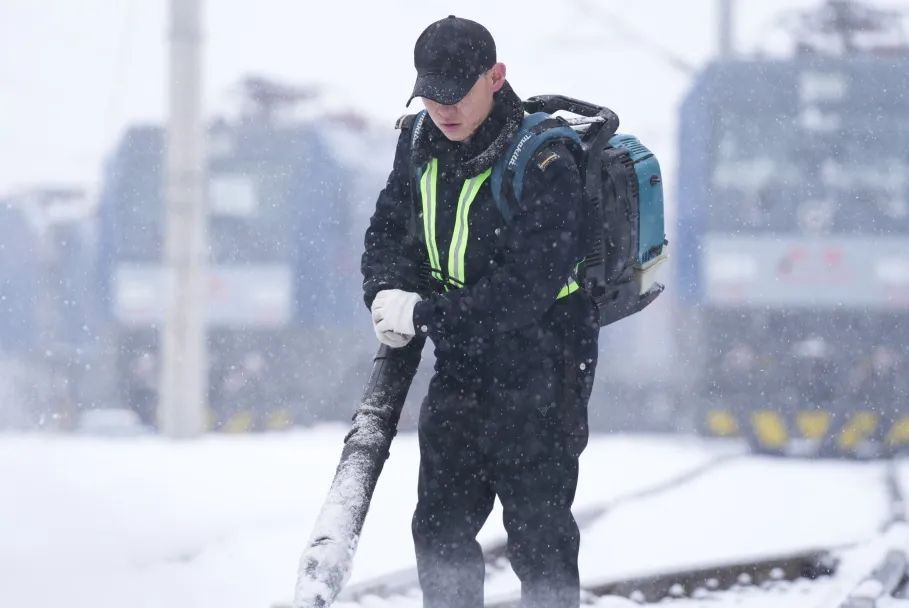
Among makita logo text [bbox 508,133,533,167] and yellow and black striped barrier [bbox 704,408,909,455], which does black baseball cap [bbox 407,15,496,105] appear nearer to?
makita logo text [bbox 508,133,533,167]

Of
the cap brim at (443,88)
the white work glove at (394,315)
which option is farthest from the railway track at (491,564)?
the cap brim at (443,88)

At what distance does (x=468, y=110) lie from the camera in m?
2.51

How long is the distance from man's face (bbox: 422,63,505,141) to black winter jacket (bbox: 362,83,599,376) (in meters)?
0.02

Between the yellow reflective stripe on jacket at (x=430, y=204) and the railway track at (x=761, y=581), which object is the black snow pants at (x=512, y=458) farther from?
the railway track at (x=761, y=581)

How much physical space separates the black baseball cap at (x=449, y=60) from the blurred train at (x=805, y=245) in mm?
8402

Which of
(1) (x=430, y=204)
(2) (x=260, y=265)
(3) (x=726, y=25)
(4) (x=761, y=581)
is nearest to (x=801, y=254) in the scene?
(3) (x=726, y=25)

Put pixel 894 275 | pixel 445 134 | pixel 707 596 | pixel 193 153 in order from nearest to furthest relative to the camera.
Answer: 1. pixel 445 134
2. pixel 707 596
3. pixel 193 153
4. pixel 894 275

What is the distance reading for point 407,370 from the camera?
2744 millimetres

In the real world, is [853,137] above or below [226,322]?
above

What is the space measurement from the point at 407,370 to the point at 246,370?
34.2 feet

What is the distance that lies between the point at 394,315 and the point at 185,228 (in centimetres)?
678

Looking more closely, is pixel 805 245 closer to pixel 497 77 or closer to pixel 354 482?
pixel 497 77

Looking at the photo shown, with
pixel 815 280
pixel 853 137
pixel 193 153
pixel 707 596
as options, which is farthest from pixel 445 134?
pixel 853 137

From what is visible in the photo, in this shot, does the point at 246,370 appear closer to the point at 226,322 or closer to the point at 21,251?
the point at 226,322
